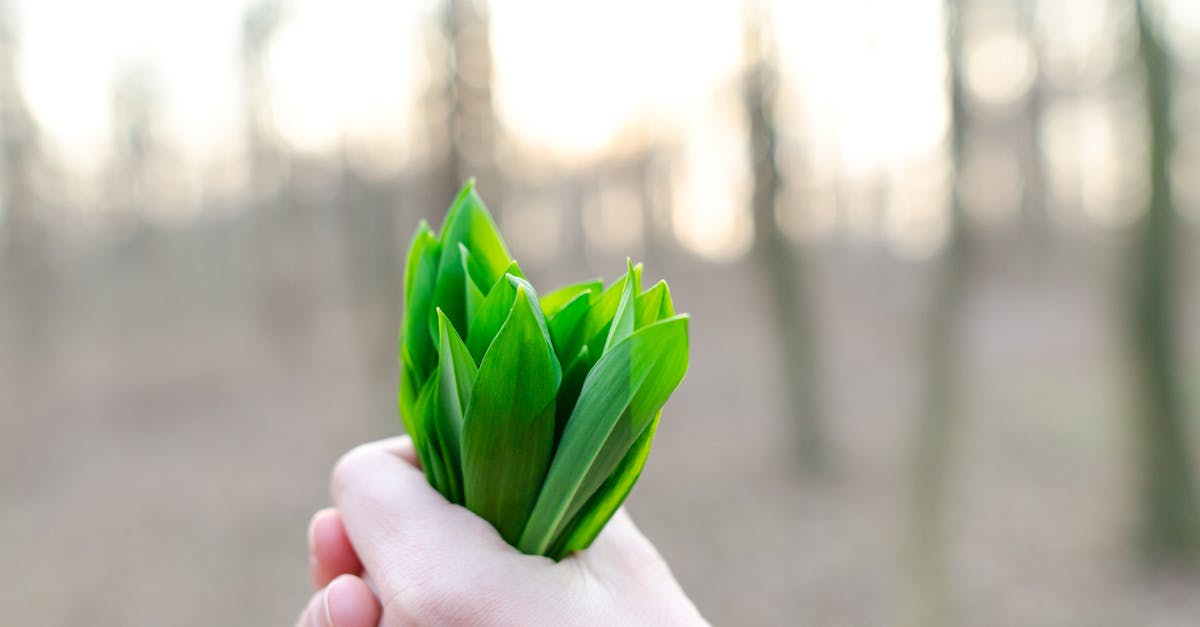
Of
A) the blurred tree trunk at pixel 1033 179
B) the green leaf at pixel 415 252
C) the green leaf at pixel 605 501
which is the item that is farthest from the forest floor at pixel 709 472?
the blurred tree trunk at pixel 1033 179

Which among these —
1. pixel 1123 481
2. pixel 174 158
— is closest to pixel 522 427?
pixel 1123 481

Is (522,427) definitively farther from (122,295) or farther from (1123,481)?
(122,295)

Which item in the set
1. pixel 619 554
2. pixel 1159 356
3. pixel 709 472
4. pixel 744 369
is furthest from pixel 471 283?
pixel 744 369

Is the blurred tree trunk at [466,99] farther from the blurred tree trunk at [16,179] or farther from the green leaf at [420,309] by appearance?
the blurred tree trunk at [16,179]

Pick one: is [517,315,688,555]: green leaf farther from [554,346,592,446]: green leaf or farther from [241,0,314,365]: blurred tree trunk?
[241,0,314,365]: blurred tree trunk

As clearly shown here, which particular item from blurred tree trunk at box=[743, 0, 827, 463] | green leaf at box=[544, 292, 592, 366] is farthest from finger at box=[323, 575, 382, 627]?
blurred tree trunk at box=[743, 0, 827, 463]
